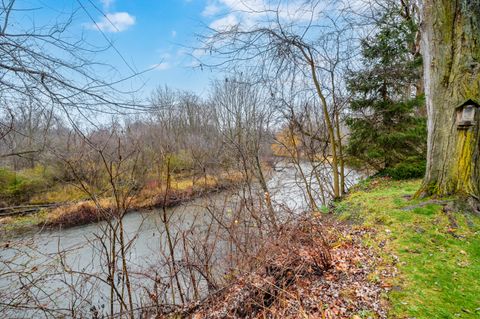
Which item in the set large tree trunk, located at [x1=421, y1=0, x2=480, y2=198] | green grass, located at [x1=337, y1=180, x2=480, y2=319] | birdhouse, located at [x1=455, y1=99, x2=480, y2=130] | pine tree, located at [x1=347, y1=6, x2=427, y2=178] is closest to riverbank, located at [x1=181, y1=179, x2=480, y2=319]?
green grass, located at [x1=337, y1=180, x2=480, y2=319]

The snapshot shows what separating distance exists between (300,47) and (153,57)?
3885mm

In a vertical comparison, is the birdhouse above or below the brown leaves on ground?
above

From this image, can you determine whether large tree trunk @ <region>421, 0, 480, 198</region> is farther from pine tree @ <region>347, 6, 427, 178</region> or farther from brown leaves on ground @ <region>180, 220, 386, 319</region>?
pine tree @ <region>347, 6, 427, 178</region>

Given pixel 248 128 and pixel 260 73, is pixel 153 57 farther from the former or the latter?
pixel 248 128

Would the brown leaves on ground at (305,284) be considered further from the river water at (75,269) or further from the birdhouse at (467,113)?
the birdhouse at (467,113)

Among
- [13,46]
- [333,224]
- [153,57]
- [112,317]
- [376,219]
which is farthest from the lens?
[333,224]

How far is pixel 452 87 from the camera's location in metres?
3.18

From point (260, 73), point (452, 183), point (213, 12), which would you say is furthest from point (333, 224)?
point (213, 12)

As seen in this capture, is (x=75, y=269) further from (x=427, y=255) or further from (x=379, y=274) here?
(x=427, y=255)

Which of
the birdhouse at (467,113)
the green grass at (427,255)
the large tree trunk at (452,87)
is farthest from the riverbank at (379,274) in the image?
the birdhouse at (467,113)

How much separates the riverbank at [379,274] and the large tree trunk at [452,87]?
35cm

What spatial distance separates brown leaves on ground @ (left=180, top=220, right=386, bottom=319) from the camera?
211 cm

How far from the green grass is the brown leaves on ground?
184 millimetres

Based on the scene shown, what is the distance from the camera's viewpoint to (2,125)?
1.98 meters
